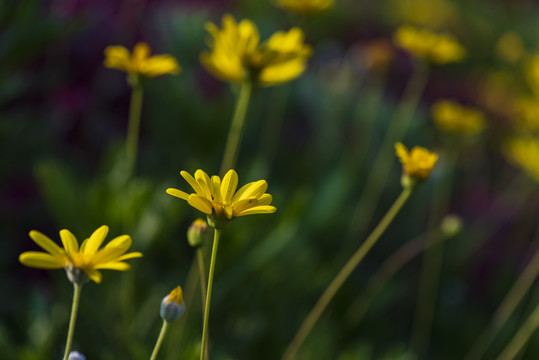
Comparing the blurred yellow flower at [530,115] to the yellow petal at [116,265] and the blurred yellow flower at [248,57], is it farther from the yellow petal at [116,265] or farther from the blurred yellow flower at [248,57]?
the yellow petal at [116,265]

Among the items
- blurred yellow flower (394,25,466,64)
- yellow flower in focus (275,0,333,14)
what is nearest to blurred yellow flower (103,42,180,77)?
yellow flower in focus (275,0,333,14)

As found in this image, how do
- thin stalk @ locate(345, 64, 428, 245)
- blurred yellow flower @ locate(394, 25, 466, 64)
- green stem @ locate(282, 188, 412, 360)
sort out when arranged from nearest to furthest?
1. green stem @ locate(282, 188, 412, 360)
2. blurred yellow flower @ locate(394, 25, 466, 64)
3. thin stalk @ locate(345, 64, 428, 245)

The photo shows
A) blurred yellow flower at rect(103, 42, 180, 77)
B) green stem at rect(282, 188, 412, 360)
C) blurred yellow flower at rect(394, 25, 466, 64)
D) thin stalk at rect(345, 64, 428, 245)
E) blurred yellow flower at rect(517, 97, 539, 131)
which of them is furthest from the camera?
thin stalk at rect(345, 64, 428, 245)

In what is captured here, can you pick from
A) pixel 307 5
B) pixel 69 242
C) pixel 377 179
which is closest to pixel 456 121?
pixel 307 5

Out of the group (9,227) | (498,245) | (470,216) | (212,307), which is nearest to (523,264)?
(498,245)

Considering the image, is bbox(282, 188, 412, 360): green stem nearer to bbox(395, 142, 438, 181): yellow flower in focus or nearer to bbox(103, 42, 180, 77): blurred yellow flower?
bbox(395, 142, 438, 181): yellow flower in focus

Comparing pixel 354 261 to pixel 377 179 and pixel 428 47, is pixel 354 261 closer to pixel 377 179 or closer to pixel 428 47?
pixel 428 47

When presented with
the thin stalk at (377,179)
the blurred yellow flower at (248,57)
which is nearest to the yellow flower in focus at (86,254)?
the blurred yellow flower at (248,57)
